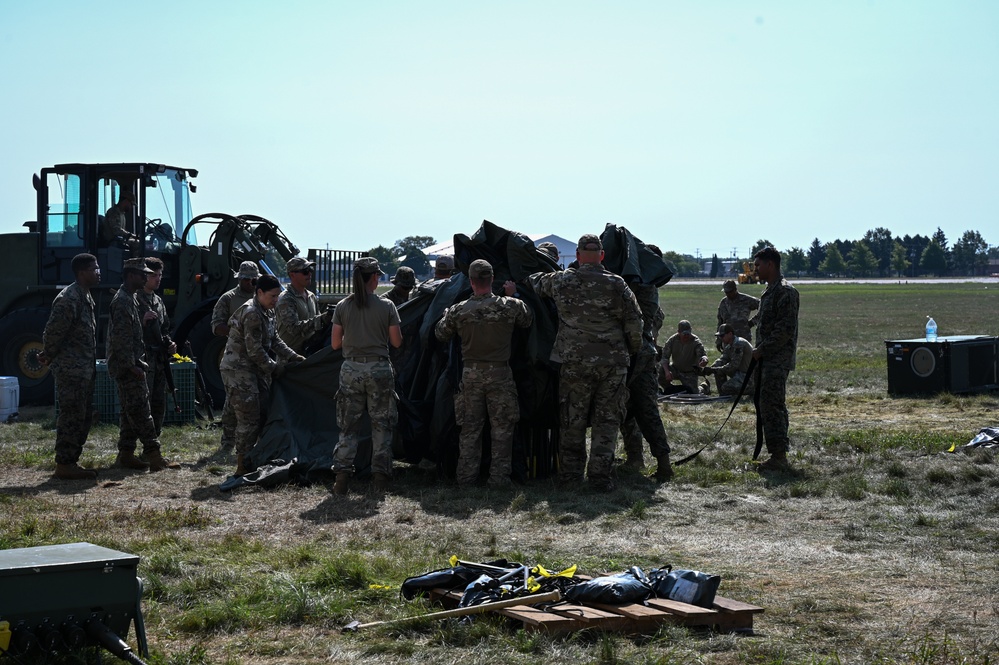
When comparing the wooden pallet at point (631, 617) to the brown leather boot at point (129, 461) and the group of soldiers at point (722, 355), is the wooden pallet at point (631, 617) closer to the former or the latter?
the brown leather boot at point (129, 461)

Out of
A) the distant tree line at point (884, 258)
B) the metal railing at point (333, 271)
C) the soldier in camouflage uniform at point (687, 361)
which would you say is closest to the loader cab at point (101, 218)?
the metal railing at point (333, 271)

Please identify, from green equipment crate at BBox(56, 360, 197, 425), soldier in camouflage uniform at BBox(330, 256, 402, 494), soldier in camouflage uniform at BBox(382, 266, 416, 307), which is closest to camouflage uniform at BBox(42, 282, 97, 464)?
soldier in camouflage uniform at BBox(330, 256, 402, 494)

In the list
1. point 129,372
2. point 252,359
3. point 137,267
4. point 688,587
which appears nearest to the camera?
point 688,587

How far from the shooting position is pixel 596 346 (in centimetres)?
884

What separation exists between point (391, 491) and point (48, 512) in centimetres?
250

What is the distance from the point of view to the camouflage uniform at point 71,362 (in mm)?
9430

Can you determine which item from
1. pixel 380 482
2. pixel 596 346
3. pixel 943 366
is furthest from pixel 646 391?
pixel 943 366

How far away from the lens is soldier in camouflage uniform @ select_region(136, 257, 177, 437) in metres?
10.7

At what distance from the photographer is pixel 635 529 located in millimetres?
7488

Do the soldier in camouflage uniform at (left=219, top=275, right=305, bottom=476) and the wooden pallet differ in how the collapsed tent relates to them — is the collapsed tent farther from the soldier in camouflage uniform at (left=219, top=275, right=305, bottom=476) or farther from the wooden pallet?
the wooden pallet

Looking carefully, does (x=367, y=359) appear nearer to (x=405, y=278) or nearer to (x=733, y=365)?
(x=405, y=278)

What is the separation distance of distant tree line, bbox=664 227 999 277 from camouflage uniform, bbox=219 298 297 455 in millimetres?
115014

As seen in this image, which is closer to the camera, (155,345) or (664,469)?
(664,469)

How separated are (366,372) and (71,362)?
258cm
